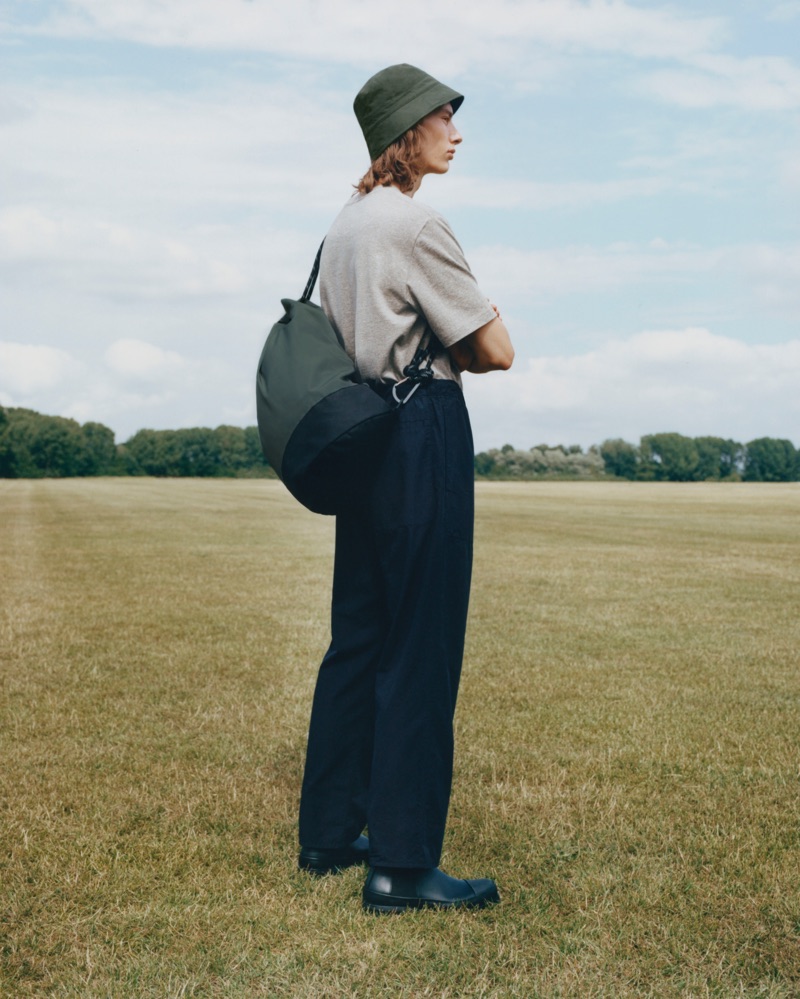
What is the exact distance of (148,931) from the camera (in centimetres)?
279

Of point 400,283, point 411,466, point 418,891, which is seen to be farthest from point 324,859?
point 400,283

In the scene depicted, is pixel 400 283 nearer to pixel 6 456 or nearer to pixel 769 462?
pixel 769 462

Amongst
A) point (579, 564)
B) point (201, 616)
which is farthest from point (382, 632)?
point (579, 564)

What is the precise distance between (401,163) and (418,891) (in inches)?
84.9

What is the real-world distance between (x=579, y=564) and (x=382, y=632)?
462 inches

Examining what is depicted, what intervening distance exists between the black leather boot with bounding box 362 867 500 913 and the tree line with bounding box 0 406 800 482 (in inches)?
3424

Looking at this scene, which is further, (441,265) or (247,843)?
(247,843)

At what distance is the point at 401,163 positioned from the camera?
299 centimetres

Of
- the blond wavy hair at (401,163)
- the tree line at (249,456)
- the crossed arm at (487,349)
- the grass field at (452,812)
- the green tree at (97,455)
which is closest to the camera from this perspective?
the grass field at (452,812)

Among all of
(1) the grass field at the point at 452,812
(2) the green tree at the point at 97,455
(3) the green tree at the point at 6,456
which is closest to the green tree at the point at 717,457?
(2) the green tree at the point at 97,455

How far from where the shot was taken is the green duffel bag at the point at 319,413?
2.79 m

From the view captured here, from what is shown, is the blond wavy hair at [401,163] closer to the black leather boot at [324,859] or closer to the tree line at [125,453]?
the black leather boot at [324,859]

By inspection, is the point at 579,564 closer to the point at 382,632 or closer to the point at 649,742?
the point at 649,742

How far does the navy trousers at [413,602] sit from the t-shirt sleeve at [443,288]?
7.4 inches
